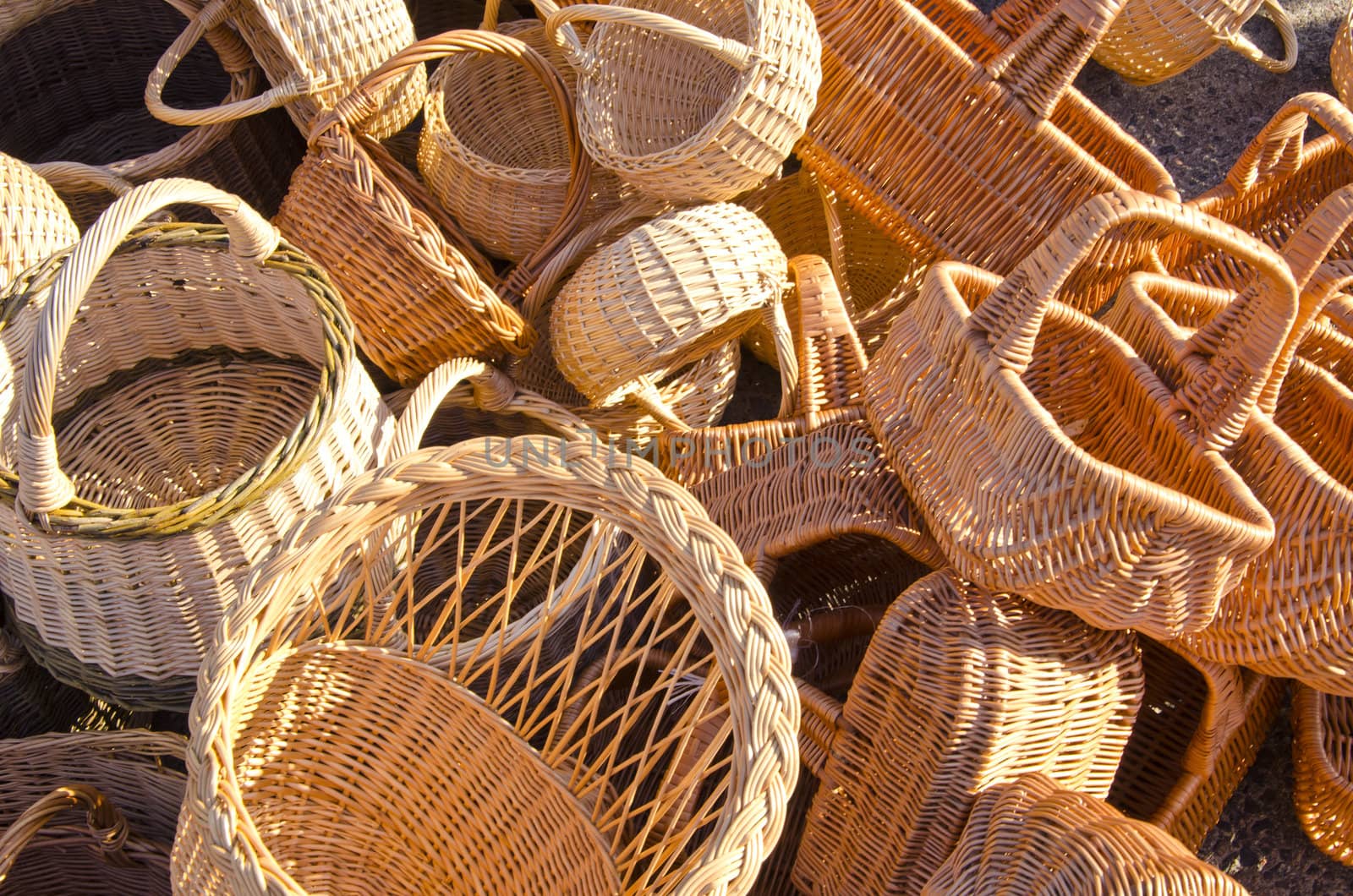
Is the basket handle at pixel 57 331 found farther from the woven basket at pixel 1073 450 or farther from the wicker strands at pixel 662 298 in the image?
the woven basket at pixel 1073 450

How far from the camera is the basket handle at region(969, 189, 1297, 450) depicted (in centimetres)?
107

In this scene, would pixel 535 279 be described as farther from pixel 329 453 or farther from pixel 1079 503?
pixel 1079 503

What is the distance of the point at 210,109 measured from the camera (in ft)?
4.98

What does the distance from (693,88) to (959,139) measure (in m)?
0.43

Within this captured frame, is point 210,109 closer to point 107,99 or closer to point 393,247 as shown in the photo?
point 393,247

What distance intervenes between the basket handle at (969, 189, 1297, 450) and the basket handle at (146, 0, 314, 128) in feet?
3.20

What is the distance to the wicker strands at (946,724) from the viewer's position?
1169 millimetres

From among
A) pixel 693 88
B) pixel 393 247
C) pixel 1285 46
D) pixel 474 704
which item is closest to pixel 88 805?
pixel 474 704

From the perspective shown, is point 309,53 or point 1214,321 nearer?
point 1214,321

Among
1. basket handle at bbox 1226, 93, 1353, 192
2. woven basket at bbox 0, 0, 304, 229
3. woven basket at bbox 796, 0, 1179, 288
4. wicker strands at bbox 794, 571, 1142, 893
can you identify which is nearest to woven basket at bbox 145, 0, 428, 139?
woven basket at bbox 0, 0, 304, 229

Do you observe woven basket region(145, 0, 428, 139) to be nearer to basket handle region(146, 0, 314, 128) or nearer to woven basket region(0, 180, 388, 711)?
basket handle region(146, 0, 314, 128)

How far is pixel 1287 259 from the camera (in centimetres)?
114

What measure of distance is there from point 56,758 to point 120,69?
4.29ft

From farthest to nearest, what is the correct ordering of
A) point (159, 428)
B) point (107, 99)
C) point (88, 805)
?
1. point (107, 99)
2. point (159, 428)
3. point (88, 805)
